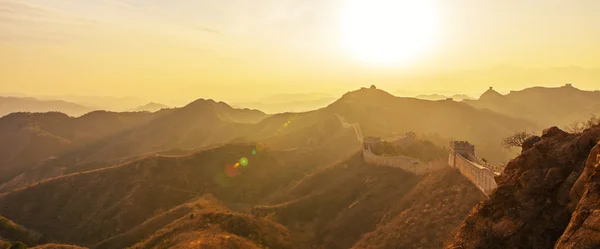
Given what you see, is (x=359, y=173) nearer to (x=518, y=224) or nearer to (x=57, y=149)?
(x=518, y=224)

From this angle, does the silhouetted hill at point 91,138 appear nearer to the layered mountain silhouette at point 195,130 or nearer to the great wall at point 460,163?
the layered mountain silhouette at point 195,130

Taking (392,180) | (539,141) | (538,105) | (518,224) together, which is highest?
(539,141)

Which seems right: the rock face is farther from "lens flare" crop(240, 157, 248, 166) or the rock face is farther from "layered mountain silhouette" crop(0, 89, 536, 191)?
"layered mountain silhouette" crop(0, 89, 536, 191)

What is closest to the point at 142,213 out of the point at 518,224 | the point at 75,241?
the point at 75,241

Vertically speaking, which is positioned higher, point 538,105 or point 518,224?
point 518,224

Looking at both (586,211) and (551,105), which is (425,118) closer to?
(551,105)

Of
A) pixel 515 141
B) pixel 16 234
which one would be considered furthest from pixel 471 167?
pixel 16 234
